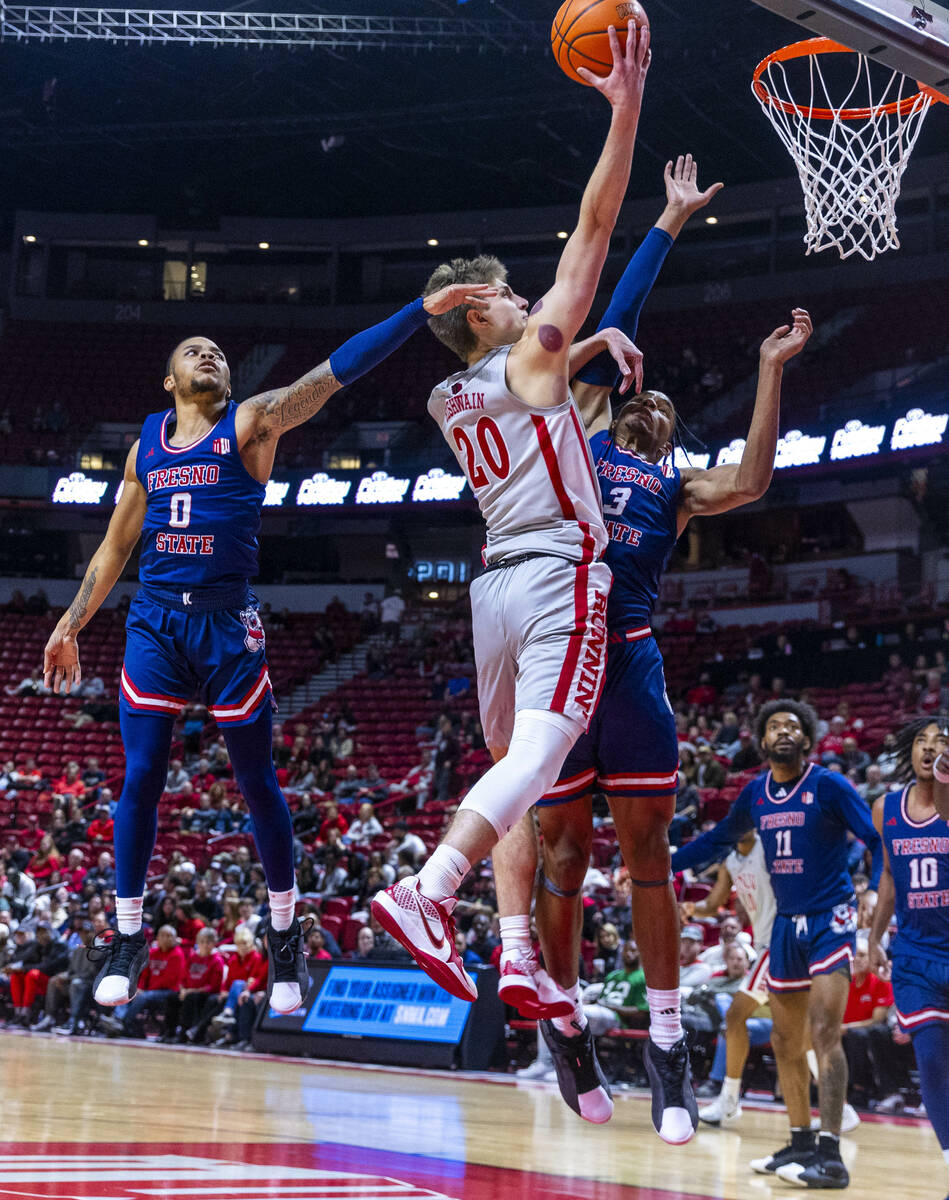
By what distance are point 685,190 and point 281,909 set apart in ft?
10.9

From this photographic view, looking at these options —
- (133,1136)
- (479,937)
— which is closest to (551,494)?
(133,1136)

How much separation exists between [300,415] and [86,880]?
1425 cm

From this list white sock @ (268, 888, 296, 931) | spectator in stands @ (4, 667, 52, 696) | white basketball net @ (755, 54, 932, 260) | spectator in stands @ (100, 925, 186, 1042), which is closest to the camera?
white sock @ (268, 888, 296, 931)

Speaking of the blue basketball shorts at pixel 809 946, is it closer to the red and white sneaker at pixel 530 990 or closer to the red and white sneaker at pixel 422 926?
the red and white sneaker at pixel 530 990

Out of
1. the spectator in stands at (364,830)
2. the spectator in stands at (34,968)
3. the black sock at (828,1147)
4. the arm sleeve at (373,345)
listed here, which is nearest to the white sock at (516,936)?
the arm sleeve at (373,345)

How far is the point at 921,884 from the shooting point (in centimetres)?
718

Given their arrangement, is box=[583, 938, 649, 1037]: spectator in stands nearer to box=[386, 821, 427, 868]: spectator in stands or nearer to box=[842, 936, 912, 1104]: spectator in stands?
box=[842, 936, 912, 1104]: spectator in stands

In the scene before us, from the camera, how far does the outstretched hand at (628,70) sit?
15.4 feet

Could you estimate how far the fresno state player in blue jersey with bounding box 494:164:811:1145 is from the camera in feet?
16.2

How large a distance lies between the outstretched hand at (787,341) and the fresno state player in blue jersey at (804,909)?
11.1 feet

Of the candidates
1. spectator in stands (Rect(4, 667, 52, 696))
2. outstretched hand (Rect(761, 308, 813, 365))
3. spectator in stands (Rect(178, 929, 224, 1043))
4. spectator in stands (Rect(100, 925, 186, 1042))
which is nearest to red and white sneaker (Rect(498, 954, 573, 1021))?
outstretched hand (Rect(761, 308, 813, 365))

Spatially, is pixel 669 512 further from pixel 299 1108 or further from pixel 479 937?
pixel 479 937

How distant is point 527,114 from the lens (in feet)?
91.0

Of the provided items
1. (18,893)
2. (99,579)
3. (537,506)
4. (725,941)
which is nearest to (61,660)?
(99,579)
